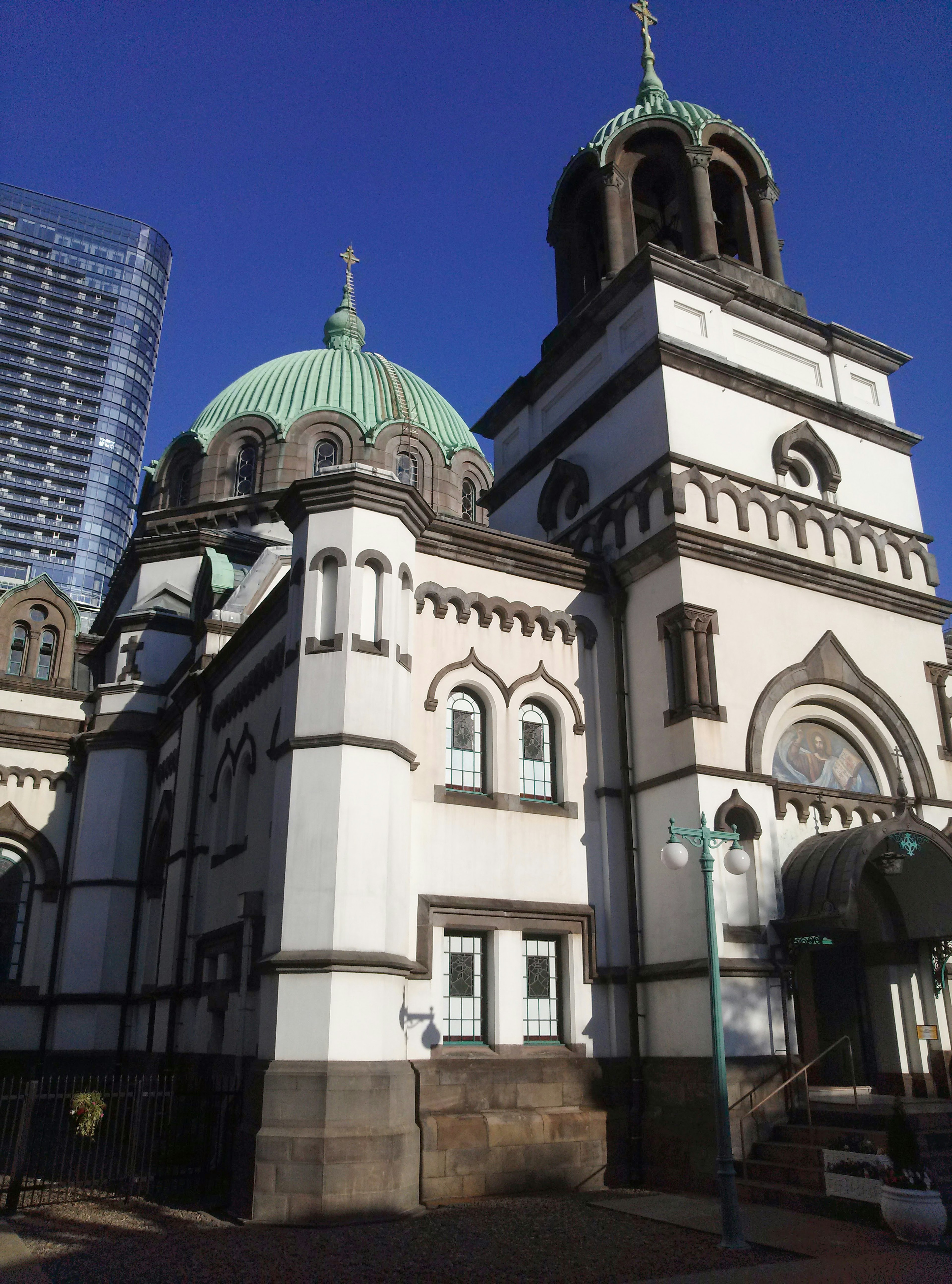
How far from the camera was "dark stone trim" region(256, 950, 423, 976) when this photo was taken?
1290cm

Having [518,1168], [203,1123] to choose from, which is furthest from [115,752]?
[518,1168]

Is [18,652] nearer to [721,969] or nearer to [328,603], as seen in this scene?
[328,603]

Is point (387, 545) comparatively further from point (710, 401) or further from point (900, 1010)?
point (900, 1010)

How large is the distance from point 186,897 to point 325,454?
51.6 feet

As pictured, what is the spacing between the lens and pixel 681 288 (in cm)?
1948

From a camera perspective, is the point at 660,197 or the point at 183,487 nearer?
the point at 660,197

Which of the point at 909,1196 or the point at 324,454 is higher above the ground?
the point at 324,454

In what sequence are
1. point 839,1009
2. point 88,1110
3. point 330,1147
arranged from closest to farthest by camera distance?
point 330,1147
point 88,1110
point 839,1009

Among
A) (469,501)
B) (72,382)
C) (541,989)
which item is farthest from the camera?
(72,382)

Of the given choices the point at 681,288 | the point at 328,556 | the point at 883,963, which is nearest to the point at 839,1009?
the point at 883,963

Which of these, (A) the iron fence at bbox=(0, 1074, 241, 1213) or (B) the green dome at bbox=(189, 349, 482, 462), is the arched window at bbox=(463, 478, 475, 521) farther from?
(A) the iron fence at bbox=(0, 1074, 241, 1213)

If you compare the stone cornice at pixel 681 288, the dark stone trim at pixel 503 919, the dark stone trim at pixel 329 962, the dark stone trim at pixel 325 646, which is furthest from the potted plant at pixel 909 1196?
the stone cornice at pixel 681 288

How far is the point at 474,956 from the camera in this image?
15.3 meters

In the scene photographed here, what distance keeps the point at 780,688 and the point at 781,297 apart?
9.08 m
